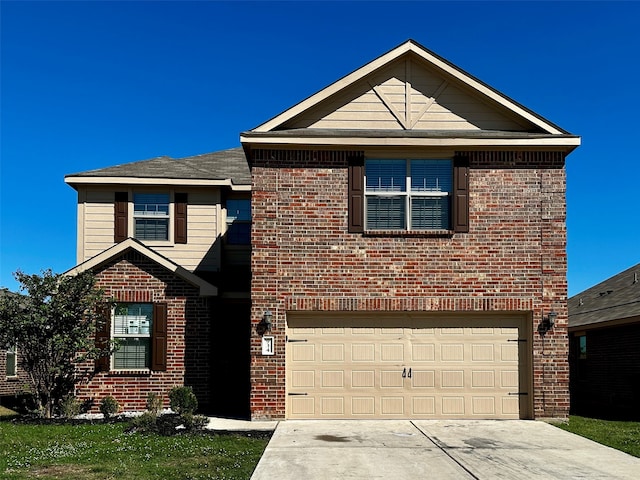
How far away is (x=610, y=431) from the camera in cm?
1231

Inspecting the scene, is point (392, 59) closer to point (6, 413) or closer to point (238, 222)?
point (238, 222)

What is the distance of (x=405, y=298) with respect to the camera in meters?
13.3

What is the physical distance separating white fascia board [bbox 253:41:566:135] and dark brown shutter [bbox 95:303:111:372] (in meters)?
5.42

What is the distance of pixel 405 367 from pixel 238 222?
6.87m

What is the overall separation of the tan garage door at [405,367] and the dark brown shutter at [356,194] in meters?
1.93

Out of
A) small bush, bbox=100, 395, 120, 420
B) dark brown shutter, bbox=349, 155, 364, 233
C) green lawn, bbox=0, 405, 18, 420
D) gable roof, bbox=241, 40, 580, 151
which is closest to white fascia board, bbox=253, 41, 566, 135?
gable roof, bbox=241, 40, 580, 151

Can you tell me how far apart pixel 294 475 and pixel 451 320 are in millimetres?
6140

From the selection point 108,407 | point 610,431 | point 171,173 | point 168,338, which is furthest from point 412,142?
point 108,407

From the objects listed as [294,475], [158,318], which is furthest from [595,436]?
[158,318]

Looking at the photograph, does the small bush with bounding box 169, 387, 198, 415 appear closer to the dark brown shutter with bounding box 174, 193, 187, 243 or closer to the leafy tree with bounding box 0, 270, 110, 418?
the leafy tree with bounding box 0, 270, 110, 418

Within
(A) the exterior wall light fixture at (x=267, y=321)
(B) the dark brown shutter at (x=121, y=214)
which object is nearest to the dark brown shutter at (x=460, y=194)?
(A) the exterior wall light fixture at (x=267, y=321)

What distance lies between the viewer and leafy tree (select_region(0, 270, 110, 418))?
13.6 meters

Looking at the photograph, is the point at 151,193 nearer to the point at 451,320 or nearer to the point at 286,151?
the point at 286,151

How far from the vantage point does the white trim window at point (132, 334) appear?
14664mm
